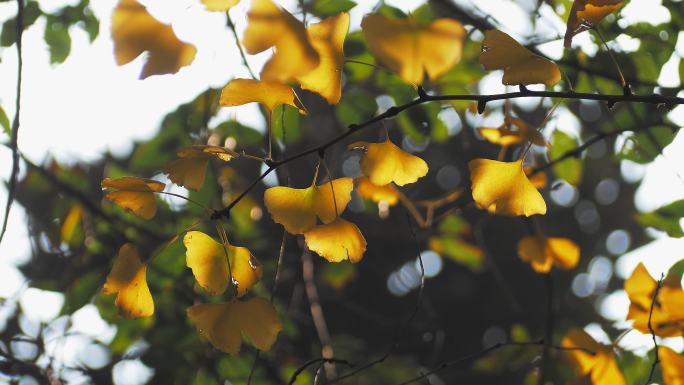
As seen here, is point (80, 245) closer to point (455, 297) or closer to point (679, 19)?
point (679, 19)

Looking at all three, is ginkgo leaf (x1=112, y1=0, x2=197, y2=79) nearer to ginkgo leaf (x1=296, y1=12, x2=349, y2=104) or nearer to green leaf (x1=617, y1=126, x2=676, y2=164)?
ginkgo leaf (x1=296, y1=12, x2=349, y2=104)

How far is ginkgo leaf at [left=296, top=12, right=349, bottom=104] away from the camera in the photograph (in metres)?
0.60

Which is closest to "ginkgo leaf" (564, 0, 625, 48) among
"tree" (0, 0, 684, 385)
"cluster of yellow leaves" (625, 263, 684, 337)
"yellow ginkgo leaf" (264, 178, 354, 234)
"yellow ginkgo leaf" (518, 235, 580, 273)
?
"tree" (0, 0, 684, 385)

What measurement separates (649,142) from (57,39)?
944 millimetres

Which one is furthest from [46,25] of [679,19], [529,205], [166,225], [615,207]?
[615,207]

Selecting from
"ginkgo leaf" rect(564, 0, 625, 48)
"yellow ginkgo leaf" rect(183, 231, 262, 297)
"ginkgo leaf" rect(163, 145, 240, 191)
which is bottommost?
"yellow ginkgo leaf" rect(183, 231, 262, 297)

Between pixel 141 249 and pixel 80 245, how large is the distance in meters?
0.12

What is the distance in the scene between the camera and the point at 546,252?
1.06 meters

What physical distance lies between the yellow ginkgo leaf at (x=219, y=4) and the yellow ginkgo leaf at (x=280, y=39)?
6 centimetres

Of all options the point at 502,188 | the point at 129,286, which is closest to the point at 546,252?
the point at 502,188

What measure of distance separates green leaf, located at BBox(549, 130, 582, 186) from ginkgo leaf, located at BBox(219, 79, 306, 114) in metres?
0.64

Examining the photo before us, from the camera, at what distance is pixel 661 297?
81 cm

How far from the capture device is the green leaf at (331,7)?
1.00 meters

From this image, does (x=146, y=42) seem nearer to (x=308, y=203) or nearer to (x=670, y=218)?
(x=308, y=203)
